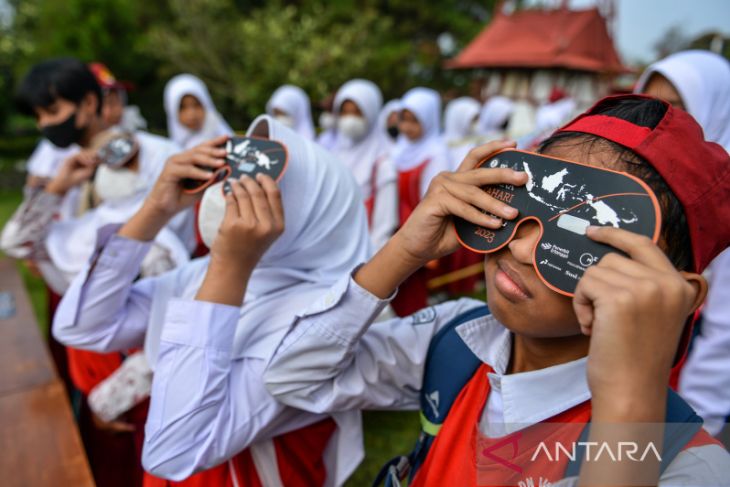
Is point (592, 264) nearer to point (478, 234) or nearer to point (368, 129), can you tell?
point (478, 234)

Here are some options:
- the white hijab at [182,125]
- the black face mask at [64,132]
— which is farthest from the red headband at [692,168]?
the white hijab at [182,125]

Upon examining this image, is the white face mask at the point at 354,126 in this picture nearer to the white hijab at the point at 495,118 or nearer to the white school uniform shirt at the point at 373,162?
the white school uniform shirt at the point at 373,162

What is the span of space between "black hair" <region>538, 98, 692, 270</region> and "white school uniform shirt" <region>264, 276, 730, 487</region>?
0.25 meters

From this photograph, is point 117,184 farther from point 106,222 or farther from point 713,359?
point 713,359

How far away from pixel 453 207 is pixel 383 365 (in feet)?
1.60

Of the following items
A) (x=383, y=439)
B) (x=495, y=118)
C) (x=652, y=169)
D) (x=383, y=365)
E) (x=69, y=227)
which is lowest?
(x=383, y=439)

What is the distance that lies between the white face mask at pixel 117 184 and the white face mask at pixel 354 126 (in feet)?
9.93

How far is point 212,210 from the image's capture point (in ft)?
4.54

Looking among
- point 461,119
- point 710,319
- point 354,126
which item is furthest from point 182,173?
point 461,119

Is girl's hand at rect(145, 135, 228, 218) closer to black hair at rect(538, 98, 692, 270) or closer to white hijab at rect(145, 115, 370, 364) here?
white hijab at rect(145, 115, 370, 364)

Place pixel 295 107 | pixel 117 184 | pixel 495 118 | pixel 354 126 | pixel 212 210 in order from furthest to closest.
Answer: pixel 495 118
pixel 295 107
pixel 354 126
pixel 117 184
pixel 212 210

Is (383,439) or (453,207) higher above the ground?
(453,207)

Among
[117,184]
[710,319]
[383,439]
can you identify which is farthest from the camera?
[383,439]

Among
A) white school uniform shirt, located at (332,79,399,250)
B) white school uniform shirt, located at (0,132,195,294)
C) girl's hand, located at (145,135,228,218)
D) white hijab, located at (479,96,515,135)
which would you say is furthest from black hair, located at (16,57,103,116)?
white hijab, located at (479,96,515,135)
